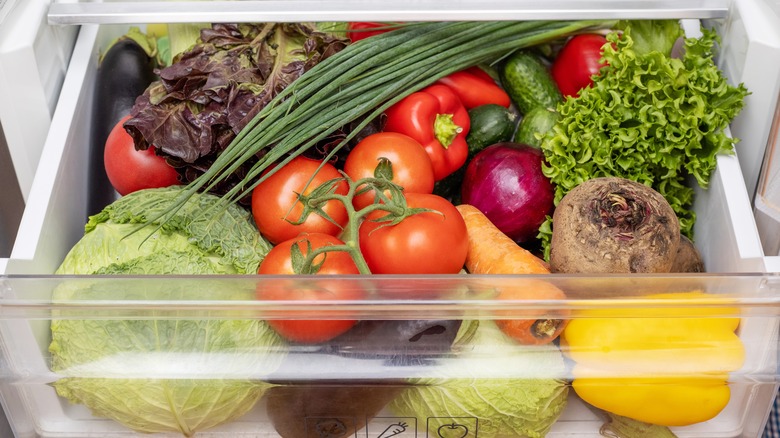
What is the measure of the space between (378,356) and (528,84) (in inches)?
27.5

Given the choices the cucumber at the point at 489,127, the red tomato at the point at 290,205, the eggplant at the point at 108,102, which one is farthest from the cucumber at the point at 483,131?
the eggplant at the point at 108,102

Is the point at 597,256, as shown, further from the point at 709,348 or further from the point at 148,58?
the point at 148,58

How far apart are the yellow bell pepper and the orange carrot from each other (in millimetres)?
202

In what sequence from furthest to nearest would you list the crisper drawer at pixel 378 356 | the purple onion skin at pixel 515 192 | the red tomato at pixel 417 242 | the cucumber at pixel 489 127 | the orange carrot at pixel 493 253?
the cucumber at pixel 489 127, the purple onion skin at pixel 515 192, the orange carrot at pixel 493 253, the red tomato at pixel 417 242, the crisper drawer at pixel 378 356

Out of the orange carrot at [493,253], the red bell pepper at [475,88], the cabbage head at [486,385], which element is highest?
the red bell pepper at [475,88]

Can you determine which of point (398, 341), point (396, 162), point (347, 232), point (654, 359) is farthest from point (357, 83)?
point (654, 359)

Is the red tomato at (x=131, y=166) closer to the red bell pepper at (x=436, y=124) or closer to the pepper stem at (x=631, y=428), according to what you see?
the red bell pepper at (x=436, y=124)

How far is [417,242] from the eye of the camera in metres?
0.99

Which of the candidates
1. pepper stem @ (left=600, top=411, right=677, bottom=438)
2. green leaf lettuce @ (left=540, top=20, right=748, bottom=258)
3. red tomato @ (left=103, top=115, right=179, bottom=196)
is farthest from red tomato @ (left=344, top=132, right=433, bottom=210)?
pepper stem @ (left=600, top=411, right=677, bottom=438)

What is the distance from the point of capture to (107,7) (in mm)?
1217

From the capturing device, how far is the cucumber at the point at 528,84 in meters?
1.37

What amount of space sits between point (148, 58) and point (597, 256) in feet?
3.09

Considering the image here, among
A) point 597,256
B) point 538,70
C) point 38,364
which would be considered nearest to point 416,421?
point 597,256

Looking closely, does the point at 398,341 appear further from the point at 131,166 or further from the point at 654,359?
the point at 131,166
